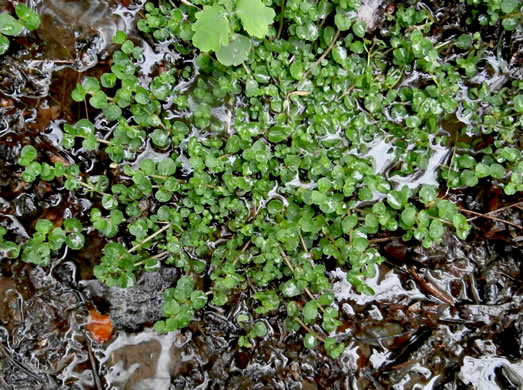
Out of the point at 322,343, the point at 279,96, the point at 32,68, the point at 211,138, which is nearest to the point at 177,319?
the point at 322,343

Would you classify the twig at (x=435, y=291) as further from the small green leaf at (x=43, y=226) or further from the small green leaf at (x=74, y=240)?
the small green leaf at (x=43, y=226)

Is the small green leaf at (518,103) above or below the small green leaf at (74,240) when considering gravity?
above

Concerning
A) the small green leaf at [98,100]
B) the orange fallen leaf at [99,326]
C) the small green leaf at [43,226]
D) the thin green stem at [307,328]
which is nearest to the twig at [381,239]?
the thin green stem at [307,328]

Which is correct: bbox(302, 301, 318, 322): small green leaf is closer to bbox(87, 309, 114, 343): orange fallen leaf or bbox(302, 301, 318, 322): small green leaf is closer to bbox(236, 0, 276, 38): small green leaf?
bbox(87, 309, 114, 343): orange fallen leaf

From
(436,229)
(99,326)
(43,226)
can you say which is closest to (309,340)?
(436,229)

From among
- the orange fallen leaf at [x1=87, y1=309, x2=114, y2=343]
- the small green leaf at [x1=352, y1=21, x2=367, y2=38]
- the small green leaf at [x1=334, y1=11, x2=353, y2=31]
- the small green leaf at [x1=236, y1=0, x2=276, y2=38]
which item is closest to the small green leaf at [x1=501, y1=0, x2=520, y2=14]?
the small green leaf at [x1=352, y1=21, x2=367, y2=38]

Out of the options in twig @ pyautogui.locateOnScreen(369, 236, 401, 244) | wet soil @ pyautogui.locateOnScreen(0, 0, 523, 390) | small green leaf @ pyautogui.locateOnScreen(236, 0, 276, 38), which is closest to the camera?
small green leaf @ pyautogui.locateOnScreen(236, 0, 276, 38)

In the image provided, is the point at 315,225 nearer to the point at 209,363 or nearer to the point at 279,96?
the point at 279,96
